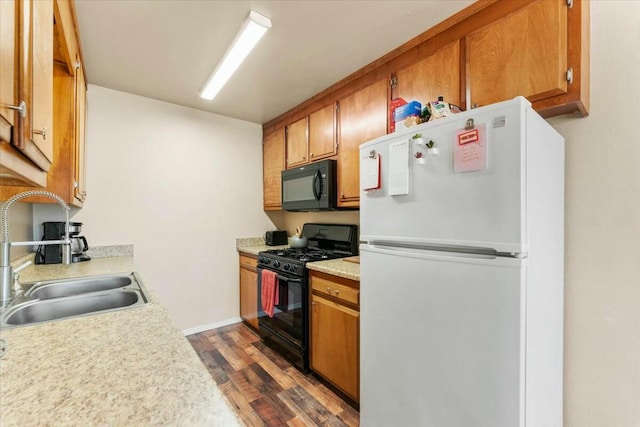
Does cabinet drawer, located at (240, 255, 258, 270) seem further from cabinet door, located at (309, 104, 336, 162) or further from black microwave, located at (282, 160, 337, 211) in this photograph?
cabinet door, located at (309, 104, 336, 162)

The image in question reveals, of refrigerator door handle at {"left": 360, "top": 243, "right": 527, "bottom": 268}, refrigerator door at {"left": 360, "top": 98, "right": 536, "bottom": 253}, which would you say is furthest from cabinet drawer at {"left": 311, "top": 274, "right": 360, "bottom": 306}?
refrigerator door at {"left": 360, "top": 98, "right": 536, "bottom": 253}

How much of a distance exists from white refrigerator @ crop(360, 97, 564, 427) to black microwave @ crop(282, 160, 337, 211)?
1037 millimetres

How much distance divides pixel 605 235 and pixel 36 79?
2.18 meters

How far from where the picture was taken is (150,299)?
1298 mm

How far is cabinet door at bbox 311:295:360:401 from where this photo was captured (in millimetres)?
1851

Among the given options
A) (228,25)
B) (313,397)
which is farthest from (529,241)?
(228,25)

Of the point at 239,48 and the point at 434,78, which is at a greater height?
the point at 239,48

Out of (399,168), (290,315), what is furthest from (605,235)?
(290,315)

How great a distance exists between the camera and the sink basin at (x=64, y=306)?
118cm

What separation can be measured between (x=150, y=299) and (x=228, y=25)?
5.13 ft

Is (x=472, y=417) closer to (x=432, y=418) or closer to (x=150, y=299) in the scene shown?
(x=432, y=418)

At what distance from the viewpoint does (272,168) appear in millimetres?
3398

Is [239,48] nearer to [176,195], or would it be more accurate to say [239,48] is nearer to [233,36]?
[233,36]

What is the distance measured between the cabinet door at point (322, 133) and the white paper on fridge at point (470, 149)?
1.48 m
